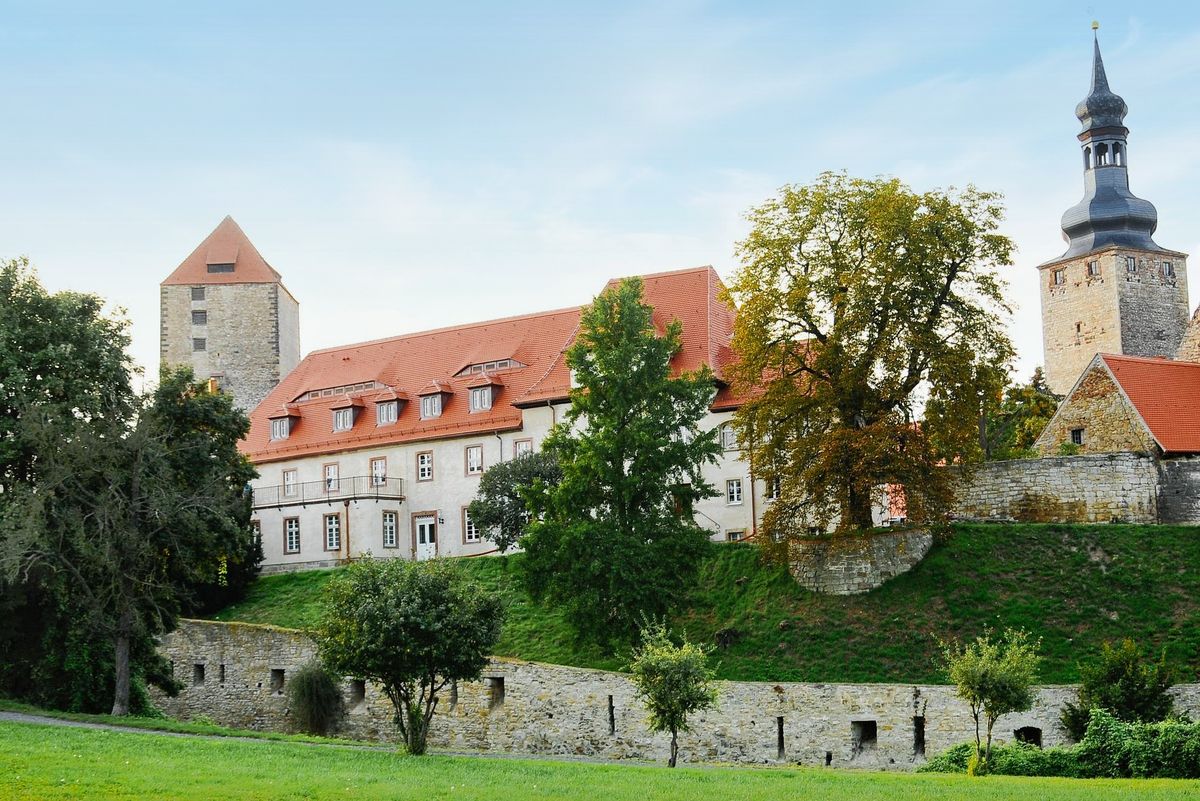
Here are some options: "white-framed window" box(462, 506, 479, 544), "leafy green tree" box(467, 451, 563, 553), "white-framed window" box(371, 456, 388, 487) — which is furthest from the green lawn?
"white-framed window" box(371, 456, 388, 487)

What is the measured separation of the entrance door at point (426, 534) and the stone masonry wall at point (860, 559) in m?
17.8

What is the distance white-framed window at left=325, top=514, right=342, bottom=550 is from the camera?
188 feet

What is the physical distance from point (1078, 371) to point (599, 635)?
155 feet

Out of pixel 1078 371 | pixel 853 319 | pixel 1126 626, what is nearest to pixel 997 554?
pixel 1126 626

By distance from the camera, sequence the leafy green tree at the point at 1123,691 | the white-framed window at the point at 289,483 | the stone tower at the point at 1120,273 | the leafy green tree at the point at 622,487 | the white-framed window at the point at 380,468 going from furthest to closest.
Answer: the stone tower at the point at 1120,273 → the white-framed window at the point at 289,483 → the white-framed window at the point at 380,468 → the leafy green tree at the point at 622,487 → the leafy green tree at the point at 1123,691

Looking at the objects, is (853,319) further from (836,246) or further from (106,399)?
(106,399)

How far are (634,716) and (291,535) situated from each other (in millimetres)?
23208

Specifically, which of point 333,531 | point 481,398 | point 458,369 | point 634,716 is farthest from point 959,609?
point 333,531

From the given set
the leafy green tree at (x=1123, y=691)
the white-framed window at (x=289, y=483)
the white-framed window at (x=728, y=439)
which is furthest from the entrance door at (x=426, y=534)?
the leafy green tree at (x=1123, y=691)

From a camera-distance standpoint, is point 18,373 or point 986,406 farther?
point 986,406

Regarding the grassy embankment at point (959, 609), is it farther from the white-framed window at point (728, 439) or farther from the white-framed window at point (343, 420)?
the white-framed window at point (343, 420)

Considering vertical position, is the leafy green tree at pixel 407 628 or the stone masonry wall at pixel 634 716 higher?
the leafy green tree at pixel 407 628

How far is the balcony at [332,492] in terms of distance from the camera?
57.4 m

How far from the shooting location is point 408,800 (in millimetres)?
23484
